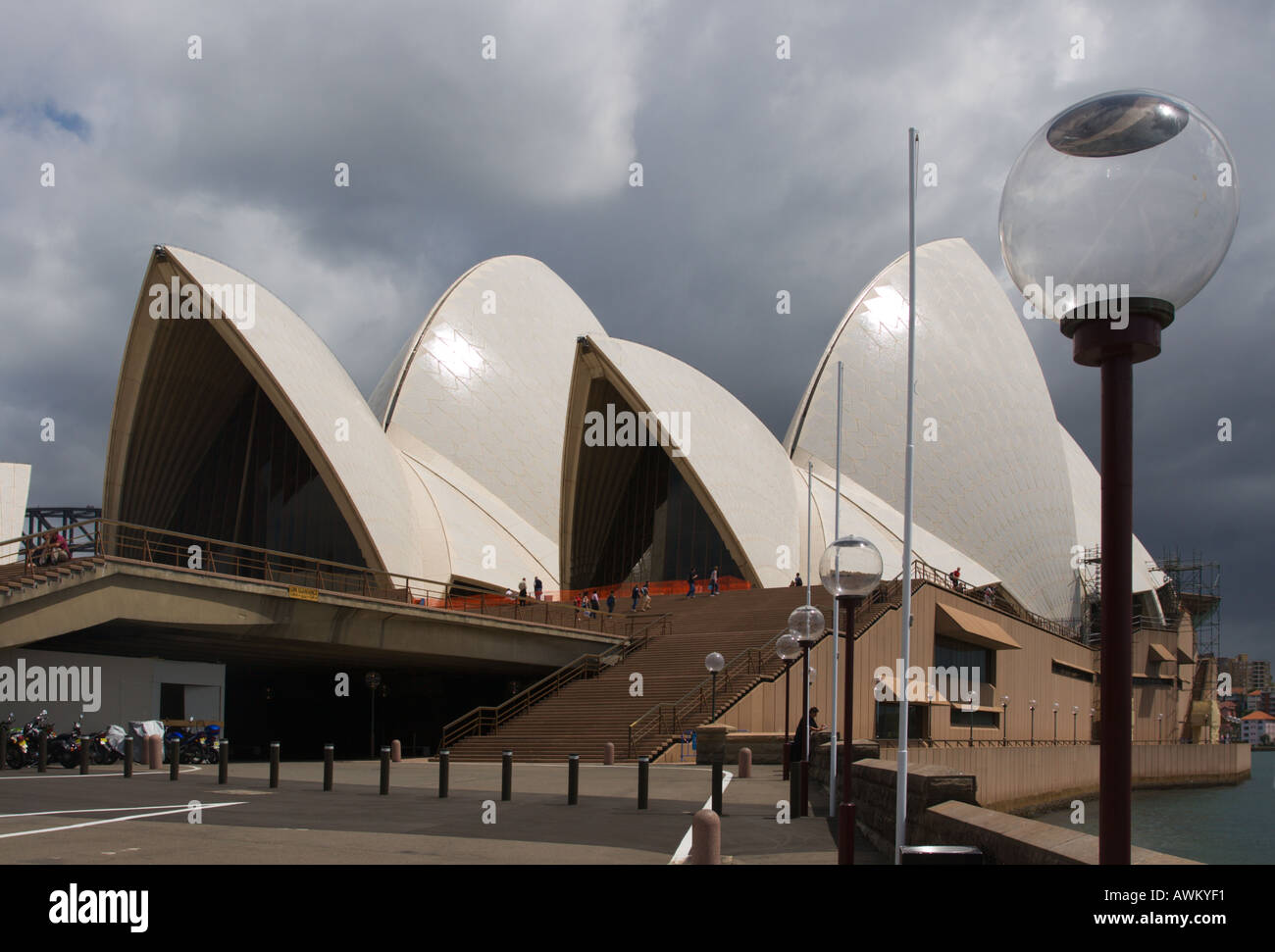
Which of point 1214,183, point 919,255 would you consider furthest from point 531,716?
point 919,255

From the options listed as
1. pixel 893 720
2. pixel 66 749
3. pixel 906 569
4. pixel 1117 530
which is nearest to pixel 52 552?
pixel 66 749

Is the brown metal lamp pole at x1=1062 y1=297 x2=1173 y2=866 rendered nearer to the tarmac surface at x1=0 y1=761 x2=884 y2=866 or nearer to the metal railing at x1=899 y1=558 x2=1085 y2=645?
the tarmac surface at x1=0 y1=761 x2=884 y2=866

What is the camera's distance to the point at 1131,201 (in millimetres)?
3041

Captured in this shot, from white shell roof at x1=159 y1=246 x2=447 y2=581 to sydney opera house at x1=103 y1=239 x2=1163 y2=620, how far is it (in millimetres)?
87

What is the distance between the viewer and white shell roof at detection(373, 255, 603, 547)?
4294 centimetres

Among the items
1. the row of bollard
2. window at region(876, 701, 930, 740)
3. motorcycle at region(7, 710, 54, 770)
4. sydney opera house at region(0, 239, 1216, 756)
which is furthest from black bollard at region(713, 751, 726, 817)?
window at region(876, 701, 930, 740)

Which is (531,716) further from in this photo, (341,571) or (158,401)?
(158,401)

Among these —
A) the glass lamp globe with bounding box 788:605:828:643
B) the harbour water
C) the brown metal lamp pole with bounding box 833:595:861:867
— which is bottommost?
the harbour water

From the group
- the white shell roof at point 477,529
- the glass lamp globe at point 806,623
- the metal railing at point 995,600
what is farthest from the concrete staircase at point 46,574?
the metal railing at point 995,600

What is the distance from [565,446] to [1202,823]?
25.2m

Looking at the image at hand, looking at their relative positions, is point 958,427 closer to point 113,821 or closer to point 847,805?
point 113,821

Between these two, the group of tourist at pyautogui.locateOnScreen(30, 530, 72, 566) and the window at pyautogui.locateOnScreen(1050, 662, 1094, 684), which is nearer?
the group of tourist at pyautogui.locateOnScreen(30, 530, 72, 566)
